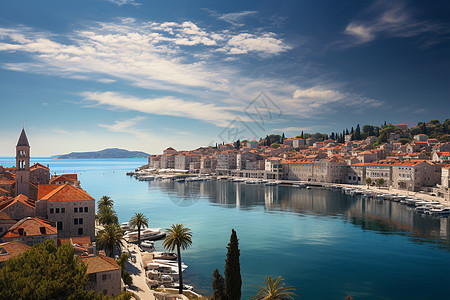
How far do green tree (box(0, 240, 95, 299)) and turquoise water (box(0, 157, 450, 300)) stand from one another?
1206 centimetres

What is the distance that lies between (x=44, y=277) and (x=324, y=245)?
32.4 m

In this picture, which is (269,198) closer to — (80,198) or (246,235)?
(246,235)

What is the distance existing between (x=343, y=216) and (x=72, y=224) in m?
46.1

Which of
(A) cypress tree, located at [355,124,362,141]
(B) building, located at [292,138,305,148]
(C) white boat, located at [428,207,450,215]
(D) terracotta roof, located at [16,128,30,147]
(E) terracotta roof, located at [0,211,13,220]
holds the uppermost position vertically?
(A) cypress tree, located at [355,124,362,141]

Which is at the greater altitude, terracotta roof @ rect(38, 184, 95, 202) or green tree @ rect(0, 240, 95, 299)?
terracotta roof @ rect(38, 184, 95, 202)

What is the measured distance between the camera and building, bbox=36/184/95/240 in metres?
30.8

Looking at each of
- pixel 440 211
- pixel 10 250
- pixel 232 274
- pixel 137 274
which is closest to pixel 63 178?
pixel 137 274

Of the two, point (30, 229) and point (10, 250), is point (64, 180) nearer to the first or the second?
point (30, 229)

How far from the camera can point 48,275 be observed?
15953 mm

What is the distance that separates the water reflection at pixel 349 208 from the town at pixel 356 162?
636 inches

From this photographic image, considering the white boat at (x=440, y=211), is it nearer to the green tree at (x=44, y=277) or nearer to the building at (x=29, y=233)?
the green tree at (x=44, y=277)

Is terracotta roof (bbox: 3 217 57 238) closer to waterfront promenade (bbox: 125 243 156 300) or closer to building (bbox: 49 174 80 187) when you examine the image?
waterfront promenade (bbox: 125 243 156 300)

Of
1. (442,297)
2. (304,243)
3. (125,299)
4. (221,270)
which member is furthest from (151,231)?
(442,297)

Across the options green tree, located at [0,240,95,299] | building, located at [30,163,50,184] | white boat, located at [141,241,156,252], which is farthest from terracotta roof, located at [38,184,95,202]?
building, located at [30,163,50,184]
